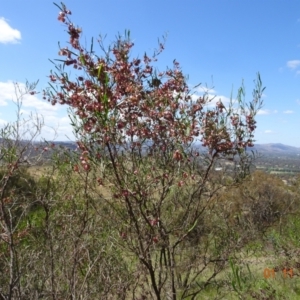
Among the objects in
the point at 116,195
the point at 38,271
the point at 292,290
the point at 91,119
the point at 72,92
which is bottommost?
the point at 292,290

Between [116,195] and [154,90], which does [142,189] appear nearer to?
[116,195]

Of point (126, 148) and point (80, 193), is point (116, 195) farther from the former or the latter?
point (80, 193)

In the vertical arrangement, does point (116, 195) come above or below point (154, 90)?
below

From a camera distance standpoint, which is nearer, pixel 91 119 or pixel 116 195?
pixel 91 119

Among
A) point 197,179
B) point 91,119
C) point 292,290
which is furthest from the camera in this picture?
point 292,290

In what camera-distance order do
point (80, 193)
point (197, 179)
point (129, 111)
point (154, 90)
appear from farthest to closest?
point (80, 193) → point (197, 179) → point (154, 90) → point (129, 111)

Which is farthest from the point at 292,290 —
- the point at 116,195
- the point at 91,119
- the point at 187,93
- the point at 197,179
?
the point at 91,119

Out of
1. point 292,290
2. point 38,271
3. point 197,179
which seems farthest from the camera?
point 292,290

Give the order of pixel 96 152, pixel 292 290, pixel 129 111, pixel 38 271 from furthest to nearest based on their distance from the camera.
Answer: pixel 292 290 → pixel 38 271 → pixel 129 111 → pixel 96 152

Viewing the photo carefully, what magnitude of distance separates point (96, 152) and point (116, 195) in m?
0.54

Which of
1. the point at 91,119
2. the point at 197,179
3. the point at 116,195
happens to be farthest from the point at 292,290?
the point at 91,119

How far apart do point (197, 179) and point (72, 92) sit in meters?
2.30

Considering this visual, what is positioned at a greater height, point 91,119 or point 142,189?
point 91,119

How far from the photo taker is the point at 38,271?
5.33 m
